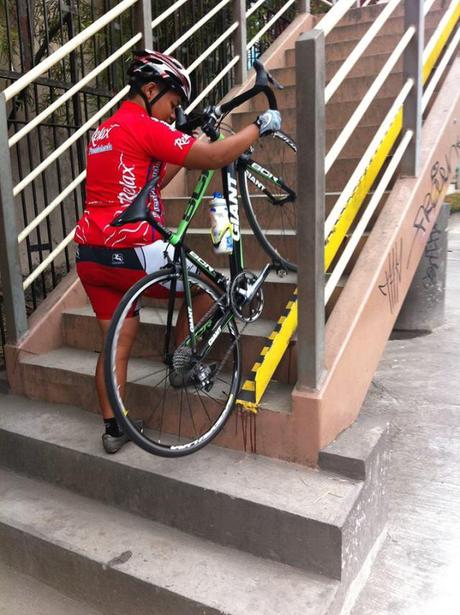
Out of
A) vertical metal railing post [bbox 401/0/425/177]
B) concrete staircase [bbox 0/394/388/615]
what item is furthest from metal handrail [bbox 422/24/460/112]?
concrete staircase [bbox 0/394/388/615]

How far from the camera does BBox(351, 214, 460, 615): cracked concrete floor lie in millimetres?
2252

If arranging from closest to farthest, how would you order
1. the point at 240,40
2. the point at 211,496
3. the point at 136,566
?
the point at 136,566 < the point at 211,496 < the point at 240,40

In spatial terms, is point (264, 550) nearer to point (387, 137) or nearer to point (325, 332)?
point (325, 332)

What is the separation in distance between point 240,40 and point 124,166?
343cm

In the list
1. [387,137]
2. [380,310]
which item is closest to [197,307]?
[380,310]

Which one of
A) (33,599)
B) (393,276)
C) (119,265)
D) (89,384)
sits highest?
(119,265)

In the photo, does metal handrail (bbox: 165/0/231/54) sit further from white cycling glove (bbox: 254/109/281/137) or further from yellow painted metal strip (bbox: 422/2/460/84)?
white cycling glove (bbox: 254/109/281/137)

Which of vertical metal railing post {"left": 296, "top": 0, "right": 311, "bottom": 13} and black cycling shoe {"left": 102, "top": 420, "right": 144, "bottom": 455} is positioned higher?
vertical metal railing post {"left": 296, "top": 0, "right": 311, "bottom": 13}

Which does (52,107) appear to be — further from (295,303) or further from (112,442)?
(112,442)

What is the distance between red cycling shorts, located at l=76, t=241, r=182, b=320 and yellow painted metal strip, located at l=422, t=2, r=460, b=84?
2170 millimetres

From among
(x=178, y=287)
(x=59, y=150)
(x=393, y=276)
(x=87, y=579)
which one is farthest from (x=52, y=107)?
(x=87, y=579)

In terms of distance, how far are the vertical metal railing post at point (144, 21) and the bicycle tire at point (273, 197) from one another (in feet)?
3.66

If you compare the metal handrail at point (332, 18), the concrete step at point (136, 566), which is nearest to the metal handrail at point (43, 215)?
the concrete step at point (136, 566)

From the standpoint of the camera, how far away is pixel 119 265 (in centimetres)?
263
